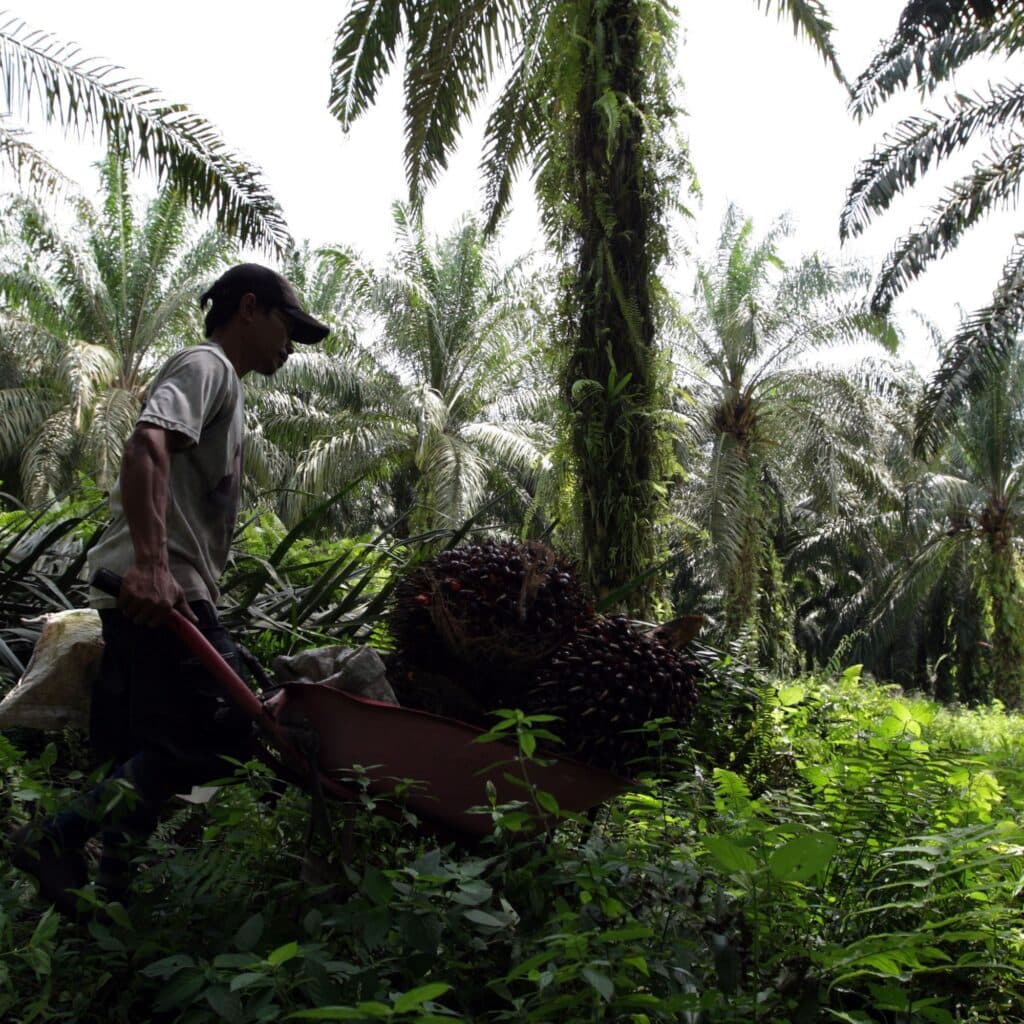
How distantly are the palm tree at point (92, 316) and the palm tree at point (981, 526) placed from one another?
47.1 feet

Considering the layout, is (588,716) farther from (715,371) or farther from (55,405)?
(55,405)

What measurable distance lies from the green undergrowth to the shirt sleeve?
821mm

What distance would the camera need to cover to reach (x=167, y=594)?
7.70 ft

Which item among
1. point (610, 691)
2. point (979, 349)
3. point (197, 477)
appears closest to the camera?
point (610, 691)

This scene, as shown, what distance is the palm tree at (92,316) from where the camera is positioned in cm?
1850

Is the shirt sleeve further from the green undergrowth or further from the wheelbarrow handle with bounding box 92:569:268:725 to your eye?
the green undergrowth

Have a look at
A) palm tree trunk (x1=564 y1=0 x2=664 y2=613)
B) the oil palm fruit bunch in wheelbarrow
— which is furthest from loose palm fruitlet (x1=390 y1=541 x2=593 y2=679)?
palm tree trunk (x1=564 y1=0 x2=664 y2=613)

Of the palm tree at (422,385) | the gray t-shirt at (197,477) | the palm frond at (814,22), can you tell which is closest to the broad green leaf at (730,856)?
the gray t-shirt at (197,477)

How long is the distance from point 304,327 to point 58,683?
1.19 meters

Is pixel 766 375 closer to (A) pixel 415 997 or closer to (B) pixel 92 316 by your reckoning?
(B) pixel 92 316

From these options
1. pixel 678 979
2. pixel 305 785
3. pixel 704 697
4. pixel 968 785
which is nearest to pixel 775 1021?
pixel 678 979

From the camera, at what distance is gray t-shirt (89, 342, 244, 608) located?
8.28 feet

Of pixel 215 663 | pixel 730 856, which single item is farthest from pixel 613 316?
pixel 730 856

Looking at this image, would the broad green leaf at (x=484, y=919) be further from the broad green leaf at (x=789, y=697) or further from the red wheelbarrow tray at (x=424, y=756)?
the broad green leaf at (x=789, y=697)
